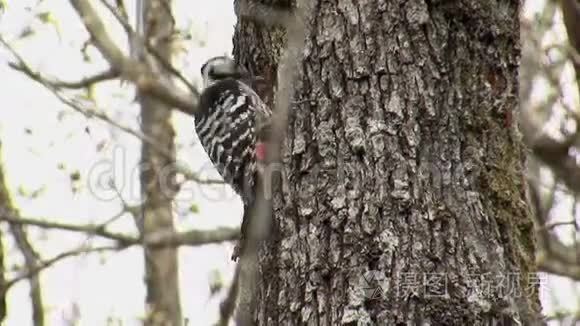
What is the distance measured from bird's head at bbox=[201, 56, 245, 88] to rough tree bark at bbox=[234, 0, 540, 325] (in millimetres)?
2281

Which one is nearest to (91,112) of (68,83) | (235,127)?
(68,83)

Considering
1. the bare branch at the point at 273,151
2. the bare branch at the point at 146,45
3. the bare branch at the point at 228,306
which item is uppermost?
the bare branch at the point at 146,45

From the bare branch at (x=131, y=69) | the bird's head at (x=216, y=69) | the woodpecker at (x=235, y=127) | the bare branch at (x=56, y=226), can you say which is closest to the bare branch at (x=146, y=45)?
the bare branch at (x=131, y=69)

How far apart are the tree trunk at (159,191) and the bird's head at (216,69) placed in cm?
76

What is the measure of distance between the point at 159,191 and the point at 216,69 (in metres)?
1.82

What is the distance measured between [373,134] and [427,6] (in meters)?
0.49

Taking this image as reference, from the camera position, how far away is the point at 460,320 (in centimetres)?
270

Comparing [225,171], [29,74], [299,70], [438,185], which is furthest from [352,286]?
[29,74]

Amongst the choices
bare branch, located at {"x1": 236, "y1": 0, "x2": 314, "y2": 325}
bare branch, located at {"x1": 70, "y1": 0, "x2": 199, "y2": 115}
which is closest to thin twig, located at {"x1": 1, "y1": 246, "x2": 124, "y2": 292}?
bare branch, located at {"x1": 70, "y1": 0, "x2": 199, "y2": 115}

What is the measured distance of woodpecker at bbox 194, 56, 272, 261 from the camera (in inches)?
171

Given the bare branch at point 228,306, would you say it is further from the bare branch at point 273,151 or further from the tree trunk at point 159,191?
the bare branch at point 273,151

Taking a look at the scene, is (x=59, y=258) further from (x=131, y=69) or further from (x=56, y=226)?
(x=131, y=69)

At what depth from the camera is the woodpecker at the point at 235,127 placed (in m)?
4.35

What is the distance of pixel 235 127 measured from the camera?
4770 millimetres
